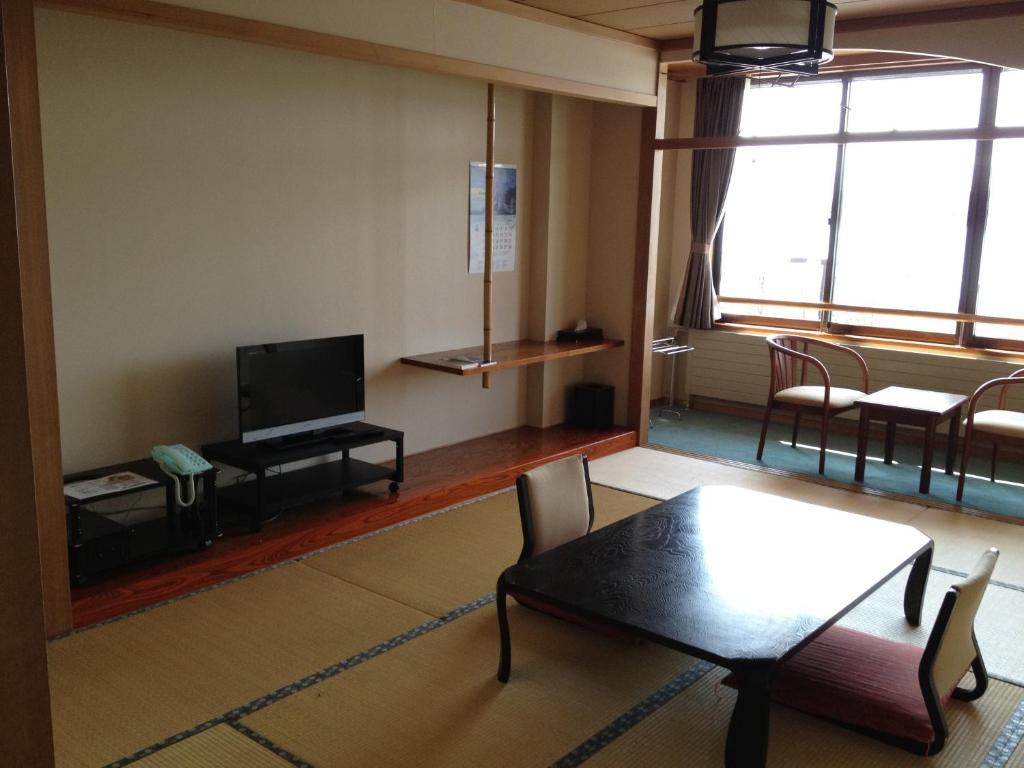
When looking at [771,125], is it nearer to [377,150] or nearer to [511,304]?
Answer: [511,304]

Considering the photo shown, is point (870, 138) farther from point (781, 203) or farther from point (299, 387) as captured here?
point (299, 387)

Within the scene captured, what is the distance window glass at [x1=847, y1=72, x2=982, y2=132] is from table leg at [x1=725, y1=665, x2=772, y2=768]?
4825 millimetres

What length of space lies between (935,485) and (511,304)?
2713 millimetres

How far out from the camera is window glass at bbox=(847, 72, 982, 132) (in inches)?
232

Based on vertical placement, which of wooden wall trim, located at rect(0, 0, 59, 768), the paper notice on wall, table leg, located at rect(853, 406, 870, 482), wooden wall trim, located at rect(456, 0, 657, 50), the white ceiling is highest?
the white ceiling

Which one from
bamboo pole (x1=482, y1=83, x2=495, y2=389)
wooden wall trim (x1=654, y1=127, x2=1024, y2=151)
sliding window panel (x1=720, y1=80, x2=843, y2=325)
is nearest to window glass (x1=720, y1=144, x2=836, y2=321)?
sliding window panel (x1=720, y1=80, x2=843, y2=325)

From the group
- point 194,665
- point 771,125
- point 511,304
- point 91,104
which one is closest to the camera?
point 194,665

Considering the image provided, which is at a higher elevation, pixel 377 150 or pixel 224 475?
pixel 377 150

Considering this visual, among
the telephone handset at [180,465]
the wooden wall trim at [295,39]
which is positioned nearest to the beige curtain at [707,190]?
the wooden wall trim at [295,39]

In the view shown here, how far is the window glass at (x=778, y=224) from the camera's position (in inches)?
259

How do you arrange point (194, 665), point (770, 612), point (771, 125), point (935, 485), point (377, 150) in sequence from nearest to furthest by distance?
point (770, 612) → point (194, 665) → point (377, 150) → point (935, 485) → point (771, 125)

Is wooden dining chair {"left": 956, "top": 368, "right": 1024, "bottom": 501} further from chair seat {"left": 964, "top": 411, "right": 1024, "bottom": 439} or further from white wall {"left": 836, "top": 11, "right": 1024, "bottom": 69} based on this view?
white wall {"left": 836, "top": 11, "right": 1024, "bottom": 69}

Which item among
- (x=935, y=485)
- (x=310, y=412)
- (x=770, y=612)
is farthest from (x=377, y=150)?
(x=935, y=485)

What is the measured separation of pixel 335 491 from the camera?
428 centimetres
